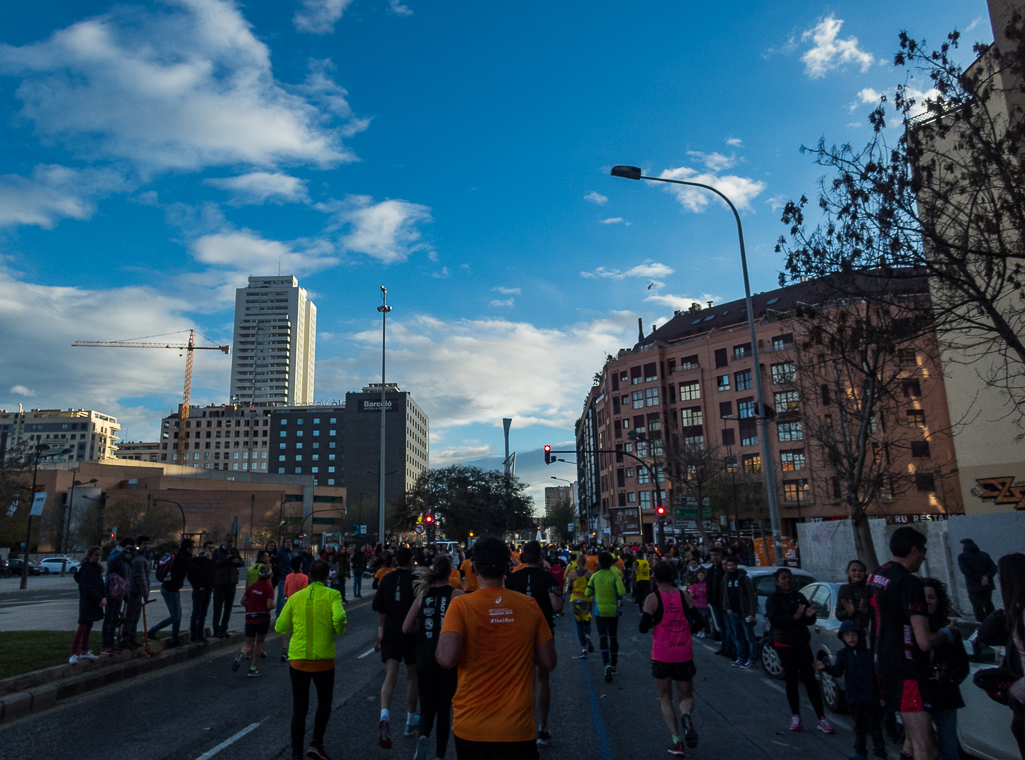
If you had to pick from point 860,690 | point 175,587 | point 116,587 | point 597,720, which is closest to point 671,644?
point 597,720

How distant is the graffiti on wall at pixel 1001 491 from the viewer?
27.1 metres

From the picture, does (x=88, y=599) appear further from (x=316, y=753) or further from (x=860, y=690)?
(x=860, y=690)

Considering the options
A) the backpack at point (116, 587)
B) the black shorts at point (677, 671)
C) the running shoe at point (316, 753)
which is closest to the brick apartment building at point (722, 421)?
the backpack at point (116, 587)

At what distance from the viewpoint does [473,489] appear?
6269 centimetres

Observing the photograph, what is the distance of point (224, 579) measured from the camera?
12.6 m

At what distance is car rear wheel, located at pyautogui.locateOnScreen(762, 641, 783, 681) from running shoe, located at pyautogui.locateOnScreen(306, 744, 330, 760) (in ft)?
22.2

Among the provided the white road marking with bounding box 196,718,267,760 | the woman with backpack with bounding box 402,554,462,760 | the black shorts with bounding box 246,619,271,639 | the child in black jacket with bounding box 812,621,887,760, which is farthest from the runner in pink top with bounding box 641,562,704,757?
the black shorts with bounding box 246,619,271,639

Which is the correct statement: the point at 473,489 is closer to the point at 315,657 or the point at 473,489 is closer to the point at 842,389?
the point at 842,389

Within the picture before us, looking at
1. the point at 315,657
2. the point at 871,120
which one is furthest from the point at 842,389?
the point at 315,657

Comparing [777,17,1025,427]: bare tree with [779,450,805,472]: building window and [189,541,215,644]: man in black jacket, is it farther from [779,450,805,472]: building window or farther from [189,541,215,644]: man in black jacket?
[779,450,805,472]: building window

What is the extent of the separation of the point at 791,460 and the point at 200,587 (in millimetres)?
52766

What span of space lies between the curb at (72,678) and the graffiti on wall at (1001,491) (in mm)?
29411

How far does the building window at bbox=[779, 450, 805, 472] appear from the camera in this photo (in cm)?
5534

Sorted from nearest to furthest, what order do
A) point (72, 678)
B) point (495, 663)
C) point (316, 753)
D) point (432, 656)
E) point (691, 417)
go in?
point (495, 663), point (316, 753), point (432, 656), point (72, 678), point (691, 417)
